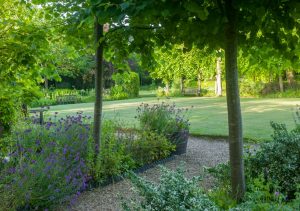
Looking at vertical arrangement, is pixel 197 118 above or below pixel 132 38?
below

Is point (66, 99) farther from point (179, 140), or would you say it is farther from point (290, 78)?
point (179, 140)

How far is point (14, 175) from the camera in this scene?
3.65 m

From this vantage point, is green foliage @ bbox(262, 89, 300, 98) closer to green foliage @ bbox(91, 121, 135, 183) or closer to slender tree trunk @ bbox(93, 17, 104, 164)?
green foliage @ bbox(91, 121, 135, 183)

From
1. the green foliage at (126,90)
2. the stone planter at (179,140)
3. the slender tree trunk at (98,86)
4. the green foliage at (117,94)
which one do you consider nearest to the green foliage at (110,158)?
the slender tree trunk at (98,86)

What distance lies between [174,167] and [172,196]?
394cm

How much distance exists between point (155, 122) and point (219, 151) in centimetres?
168

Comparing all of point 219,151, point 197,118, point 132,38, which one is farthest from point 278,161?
point 197,118

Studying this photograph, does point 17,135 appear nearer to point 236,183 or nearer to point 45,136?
point 45,136

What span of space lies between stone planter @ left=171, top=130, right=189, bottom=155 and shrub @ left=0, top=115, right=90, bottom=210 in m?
2.60

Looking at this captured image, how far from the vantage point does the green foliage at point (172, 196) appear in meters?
2.38

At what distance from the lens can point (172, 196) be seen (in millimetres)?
2436

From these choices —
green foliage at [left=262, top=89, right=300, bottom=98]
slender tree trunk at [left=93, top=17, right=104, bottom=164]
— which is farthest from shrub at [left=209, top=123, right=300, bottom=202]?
green foliage at [left=262, top=89, right=300, bottom=98]

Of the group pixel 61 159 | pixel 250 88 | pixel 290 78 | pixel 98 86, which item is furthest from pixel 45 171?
pixel 290 78

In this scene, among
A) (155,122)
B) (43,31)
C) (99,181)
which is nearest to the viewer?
(43,31)
